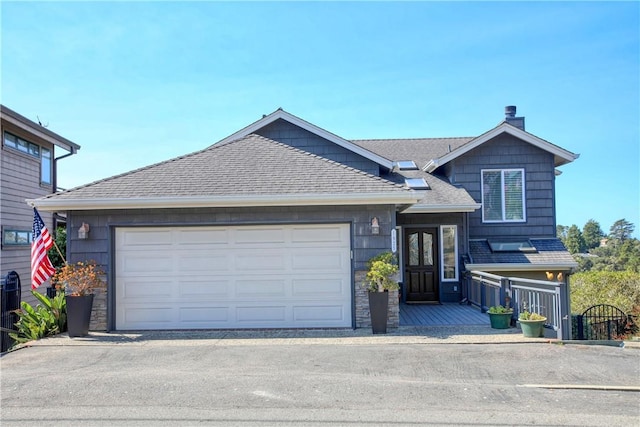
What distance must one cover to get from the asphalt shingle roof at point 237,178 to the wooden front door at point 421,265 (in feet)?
11.9

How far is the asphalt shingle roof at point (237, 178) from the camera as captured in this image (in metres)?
9.31

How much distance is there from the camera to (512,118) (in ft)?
50.4

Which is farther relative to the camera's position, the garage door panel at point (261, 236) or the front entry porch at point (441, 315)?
the front entry porch at point (441, 315)

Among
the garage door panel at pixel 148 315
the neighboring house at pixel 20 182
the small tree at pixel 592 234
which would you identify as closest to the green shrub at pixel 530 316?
the garage door panel at pixel 148 315

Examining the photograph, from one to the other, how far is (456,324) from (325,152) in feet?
20.6

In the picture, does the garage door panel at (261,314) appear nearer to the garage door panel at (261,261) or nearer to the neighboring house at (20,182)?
the garage door panel at (261,261)

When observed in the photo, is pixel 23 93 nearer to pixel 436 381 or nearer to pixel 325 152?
pixel 325 152

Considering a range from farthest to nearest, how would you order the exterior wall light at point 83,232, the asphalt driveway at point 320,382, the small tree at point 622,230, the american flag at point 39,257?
the small tree at point 622,230, the exterior wall light at point 83,232, the american flag at point 39,257, the asphalt driveway at point 320,382

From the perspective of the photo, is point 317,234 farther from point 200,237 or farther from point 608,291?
point 608,291

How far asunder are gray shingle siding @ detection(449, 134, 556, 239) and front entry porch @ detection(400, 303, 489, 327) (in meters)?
2.75

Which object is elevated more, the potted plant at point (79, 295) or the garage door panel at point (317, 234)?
the garage door panel at point (317, 234)

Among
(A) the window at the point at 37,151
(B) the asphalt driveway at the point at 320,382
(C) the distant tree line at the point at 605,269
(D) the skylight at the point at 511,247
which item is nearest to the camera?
(B) the asphalt driveway at the point at 320,382

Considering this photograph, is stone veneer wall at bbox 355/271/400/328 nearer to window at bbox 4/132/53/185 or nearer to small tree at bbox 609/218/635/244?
window at bbox 4/132/53/185

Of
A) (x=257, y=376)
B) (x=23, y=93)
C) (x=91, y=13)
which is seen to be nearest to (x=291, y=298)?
(x=257, y=376)
